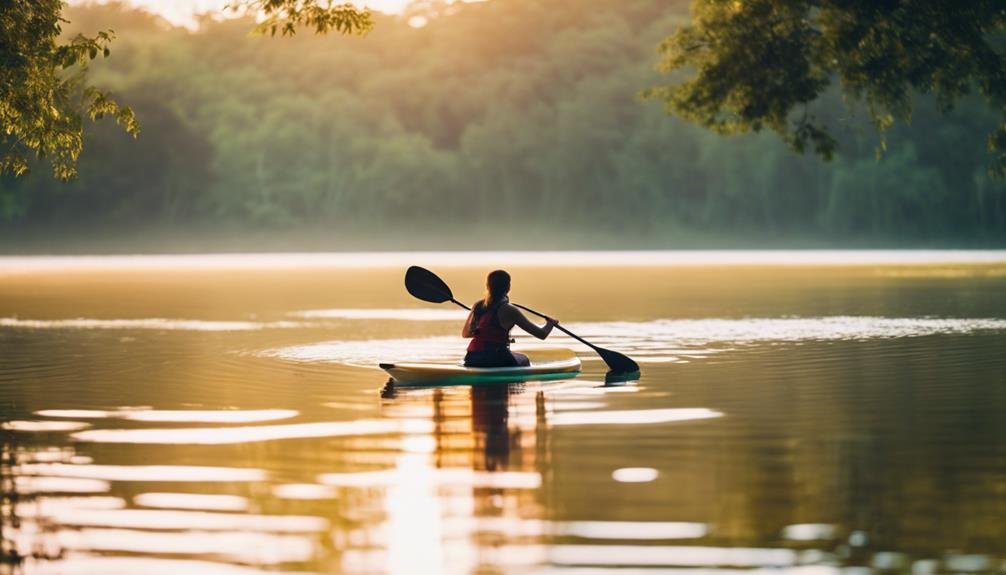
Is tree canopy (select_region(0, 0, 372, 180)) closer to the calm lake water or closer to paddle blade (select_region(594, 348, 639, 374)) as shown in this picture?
the calm lake water

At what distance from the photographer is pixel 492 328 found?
18922mm

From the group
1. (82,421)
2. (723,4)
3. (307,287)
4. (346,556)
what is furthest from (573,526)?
(307,287)

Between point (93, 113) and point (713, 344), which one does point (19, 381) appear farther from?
point (713, 344)

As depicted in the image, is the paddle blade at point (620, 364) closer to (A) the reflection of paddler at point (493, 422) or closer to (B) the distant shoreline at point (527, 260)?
(A) the reflection of paddler at point (493, 422)

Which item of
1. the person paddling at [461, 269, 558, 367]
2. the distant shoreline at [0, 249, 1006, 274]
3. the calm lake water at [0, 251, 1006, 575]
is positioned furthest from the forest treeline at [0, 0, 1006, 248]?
the person paddling at [461, 269, 558, 367]

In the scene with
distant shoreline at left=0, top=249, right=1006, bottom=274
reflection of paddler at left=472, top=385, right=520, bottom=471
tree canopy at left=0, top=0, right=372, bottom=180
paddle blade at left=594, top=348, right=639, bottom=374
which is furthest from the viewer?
distant shoreline at left=0, top=249, right=1006, bottom=274

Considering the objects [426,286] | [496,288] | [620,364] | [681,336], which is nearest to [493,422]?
[496,288]

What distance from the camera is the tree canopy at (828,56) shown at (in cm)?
2797

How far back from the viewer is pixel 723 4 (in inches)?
1190

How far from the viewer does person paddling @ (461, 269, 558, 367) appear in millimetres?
18703

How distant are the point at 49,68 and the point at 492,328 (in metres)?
7.34

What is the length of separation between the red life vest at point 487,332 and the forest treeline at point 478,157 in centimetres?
7457

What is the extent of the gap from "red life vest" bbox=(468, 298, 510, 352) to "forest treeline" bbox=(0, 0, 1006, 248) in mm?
74566

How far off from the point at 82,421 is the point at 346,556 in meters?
7.10
